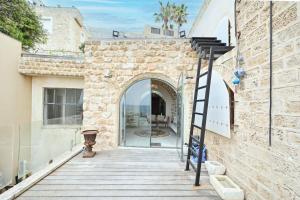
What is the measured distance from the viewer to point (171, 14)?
2133 cm

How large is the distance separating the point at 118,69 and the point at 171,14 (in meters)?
18.1

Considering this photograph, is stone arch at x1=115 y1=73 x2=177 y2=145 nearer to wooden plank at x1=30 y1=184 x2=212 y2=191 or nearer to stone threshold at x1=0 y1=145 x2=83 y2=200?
stone threshold at x1=0 y1=145 x2=83 y2=200

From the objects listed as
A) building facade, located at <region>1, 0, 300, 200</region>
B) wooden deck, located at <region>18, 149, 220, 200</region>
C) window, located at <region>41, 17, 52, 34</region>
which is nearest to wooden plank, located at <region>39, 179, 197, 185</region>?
wooden deck, located at <region>18, 149, 220, 200</region>

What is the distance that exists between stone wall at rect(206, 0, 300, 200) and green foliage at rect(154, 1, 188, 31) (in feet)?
63.4

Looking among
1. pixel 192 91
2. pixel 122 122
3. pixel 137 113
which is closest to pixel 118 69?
pixel 137 113

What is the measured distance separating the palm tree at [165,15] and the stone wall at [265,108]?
19943 mm

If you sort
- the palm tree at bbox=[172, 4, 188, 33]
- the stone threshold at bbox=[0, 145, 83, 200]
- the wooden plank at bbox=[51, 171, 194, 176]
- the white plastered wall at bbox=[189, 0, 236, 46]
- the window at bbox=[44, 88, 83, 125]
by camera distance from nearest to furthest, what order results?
the stone threshold at bbox=[0, 145, 83, 200] → the wooden plank at bbox=[51, 171, 194, 176] → the white plastered wall at bbox=[189, 0, 236, 46] → the window at bbox=[44, 88, 83, 125] → the palm tree at bbox=[172, 4, 188, 33]

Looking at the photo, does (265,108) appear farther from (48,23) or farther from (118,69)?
(48,23)

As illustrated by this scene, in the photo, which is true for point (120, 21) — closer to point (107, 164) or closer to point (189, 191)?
point (107, 164)

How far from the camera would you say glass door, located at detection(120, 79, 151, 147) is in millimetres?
5883

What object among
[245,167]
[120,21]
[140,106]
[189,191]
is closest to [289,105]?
[245,167]

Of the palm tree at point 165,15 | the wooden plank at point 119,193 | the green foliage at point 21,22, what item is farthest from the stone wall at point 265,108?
the palm tree at point 165,15

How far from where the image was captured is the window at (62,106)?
24.0 ft

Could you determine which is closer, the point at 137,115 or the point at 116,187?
the point at 116,187
